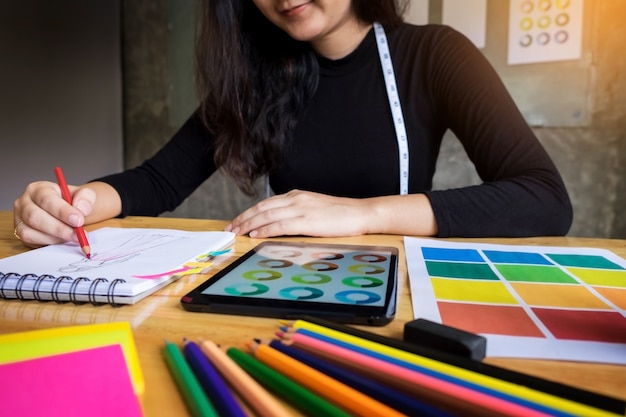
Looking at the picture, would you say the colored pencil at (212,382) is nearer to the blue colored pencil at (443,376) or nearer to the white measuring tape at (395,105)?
the blue colored pencil at (443,376)

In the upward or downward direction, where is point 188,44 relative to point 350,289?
upward

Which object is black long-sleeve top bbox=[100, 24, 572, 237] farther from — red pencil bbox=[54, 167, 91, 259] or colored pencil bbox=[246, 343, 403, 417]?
colored pencil bbox=[246, 343, 403, 417]

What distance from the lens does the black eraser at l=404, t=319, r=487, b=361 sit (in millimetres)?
251

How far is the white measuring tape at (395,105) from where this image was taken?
0.99 meters

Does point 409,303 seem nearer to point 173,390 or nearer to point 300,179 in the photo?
point 173,390

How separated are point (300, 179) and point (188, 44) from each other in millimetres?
1277

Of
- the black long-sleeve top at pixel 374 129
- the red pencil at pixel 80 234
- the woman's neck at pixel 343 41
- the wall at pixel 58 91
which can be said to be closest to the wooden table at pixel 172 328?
the red pencil at pixel 80 234

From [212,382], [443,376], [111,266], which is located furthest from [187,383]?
[111,266]

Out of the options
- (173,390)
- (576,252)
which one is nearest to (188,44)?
(576,252)

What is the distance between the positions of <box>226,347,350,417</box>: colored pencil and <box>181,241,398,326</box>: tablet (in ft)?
0.28

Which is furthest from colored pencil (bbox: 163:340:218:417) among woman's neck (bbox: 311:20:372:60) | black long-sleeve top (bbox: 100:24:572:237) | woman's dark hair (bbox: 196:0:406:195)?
woman's neck (bbox: 311:20:372:60)

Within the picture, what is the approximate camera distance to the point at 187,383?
223 mm

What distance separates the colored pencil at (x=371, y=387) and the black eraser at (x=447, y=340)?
2.3 inches

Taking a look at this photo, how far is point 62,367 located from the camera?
0.25m
